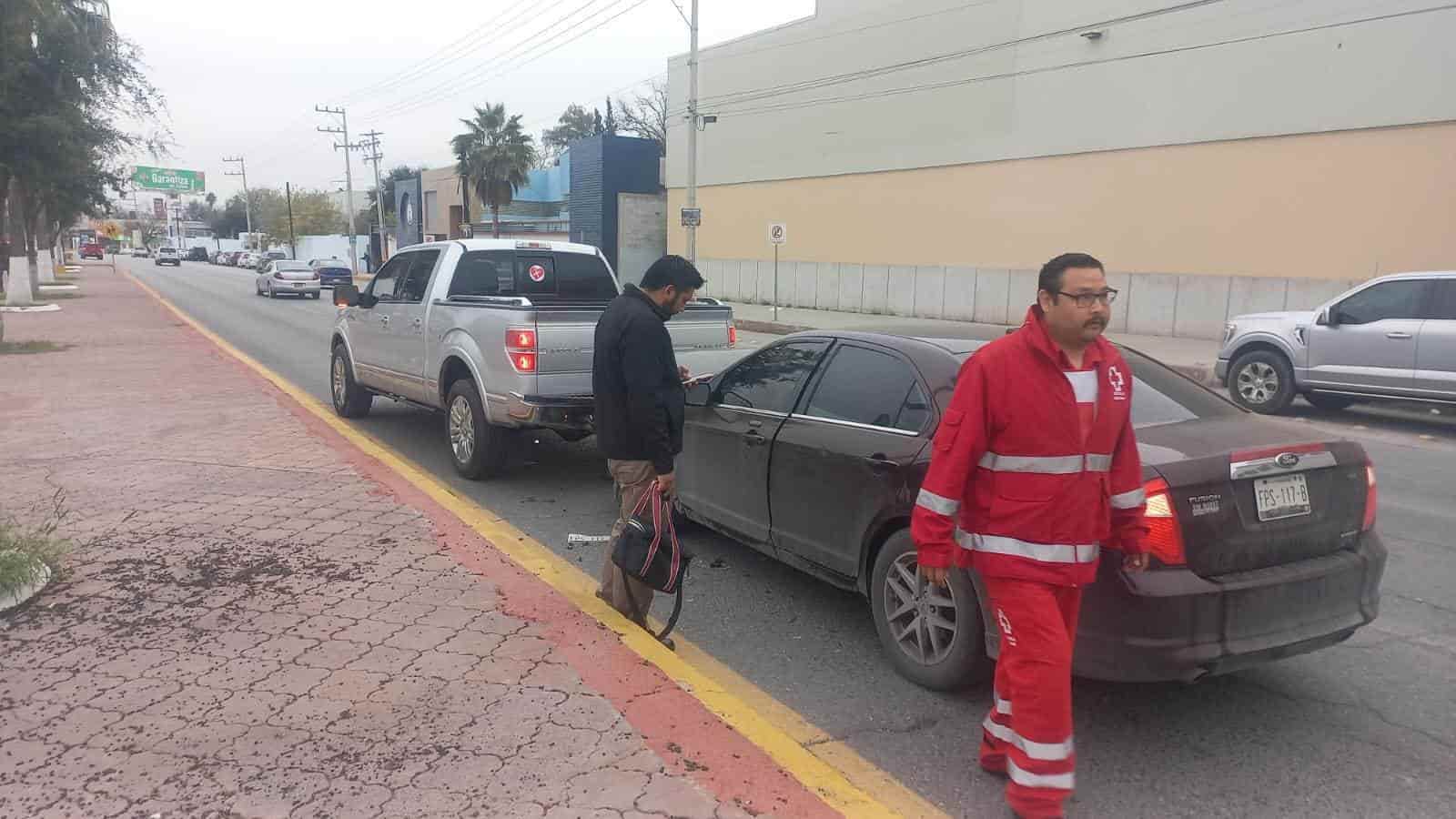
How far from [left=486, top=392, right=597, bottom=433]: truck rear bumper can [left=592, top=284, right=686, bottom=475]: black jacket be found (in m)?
2.46

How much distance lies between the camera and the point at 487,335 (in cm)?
718

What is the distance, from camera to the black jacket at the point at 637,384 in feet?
13.9

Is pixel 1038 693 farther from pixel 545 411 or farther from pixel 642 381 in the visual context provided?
pixel 545 411

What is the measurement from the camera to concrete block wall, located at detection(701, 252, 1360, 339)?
65.7ft

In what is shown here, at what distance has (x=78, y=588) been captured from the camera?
16.0ft

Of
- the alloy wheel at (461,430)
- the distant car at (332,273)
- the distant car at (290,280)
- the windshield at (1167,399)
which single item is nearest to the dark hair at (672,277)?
the windshield at (1167,399)

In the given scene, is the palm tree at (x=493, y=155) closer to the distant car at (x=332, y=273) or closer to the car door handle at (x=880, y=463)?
the distant car at (x=332, y=273)

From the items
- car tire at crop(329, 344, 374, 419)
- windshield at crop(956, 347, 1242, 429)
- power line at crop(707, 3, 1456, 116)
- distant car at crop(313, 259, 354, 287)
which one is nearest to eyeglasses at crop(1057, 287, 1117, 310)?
windshield at crop(956, 347, 1242, 429)

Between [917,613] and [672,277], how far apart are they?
1773 millimetres

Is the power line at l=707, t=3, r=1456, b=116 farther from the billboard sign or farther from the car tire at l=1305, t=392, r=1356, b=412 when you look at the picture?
the billboard sign

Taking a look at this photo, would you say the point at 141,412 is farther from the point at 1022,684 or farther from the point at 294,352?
the point at 1022,684

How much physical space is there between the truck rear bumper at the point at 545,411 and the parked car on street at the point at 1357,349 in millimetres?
9006

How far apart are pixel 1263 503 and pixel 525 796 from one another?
8.89 feet

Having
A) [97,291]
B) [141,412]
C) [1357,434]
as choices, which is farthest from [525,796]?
[97,291]
